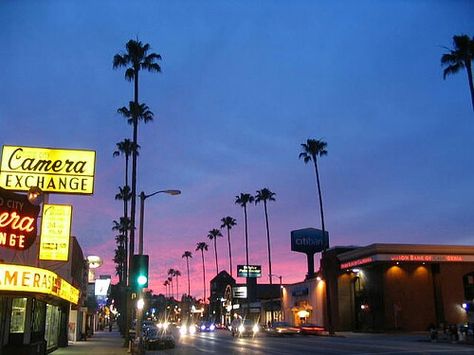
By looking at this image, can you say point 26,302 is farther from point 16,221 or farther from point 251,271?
point 251,271

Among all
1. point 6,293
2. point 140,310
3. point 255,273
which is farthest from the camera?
point 255,273

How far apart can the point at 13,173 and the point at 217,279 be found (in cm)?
14841

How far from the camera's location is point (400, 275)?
2388 inches

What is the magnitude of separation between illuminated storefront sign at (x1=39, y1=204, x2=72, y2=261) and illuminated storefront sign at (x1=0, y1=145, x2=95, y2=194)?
1080 mm

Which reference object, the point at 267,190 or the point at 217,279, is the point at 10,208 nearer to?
the point at 267,190

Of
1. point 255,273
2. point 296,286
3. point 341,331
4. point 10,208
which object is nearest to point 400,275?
point 341,331

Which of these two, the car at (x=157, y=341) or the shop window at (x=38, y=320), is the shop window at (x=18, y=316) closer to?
the shop window at (x=38, y=320)

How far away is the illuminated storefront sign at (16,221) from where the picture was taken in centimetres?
1800

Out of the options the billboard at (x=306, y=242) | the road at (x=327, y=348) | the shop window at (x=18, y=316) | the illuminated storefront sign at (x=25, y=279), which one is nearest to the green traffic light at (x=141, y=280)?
the shop window at (x=18, y=316)

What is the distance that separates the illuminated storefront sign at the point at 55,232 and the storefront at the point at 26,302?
4.13 feet

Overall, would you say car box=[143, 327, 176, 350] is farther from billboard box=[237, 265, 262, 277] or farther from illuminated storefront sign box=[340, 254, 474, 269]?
billboard box=[237, 265, 262, 277]

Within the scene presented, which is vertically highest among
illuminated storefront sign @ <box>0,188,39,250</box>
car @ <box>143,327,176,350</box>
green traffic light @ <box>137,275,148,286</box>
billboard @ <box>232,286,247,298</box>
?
billboard @ <box>232,286,247,298</box>

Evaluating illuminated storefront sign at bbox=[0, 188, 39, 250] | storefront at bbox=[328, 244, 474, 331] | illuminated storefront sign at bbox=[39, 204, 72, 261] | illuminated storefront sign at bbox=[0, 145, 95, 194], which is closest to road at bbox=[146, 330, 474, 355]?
illuminated storefront sign at bbox=[39, 204, 72, 261]

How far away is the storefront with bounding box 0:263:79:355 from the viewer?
17.2 meters
